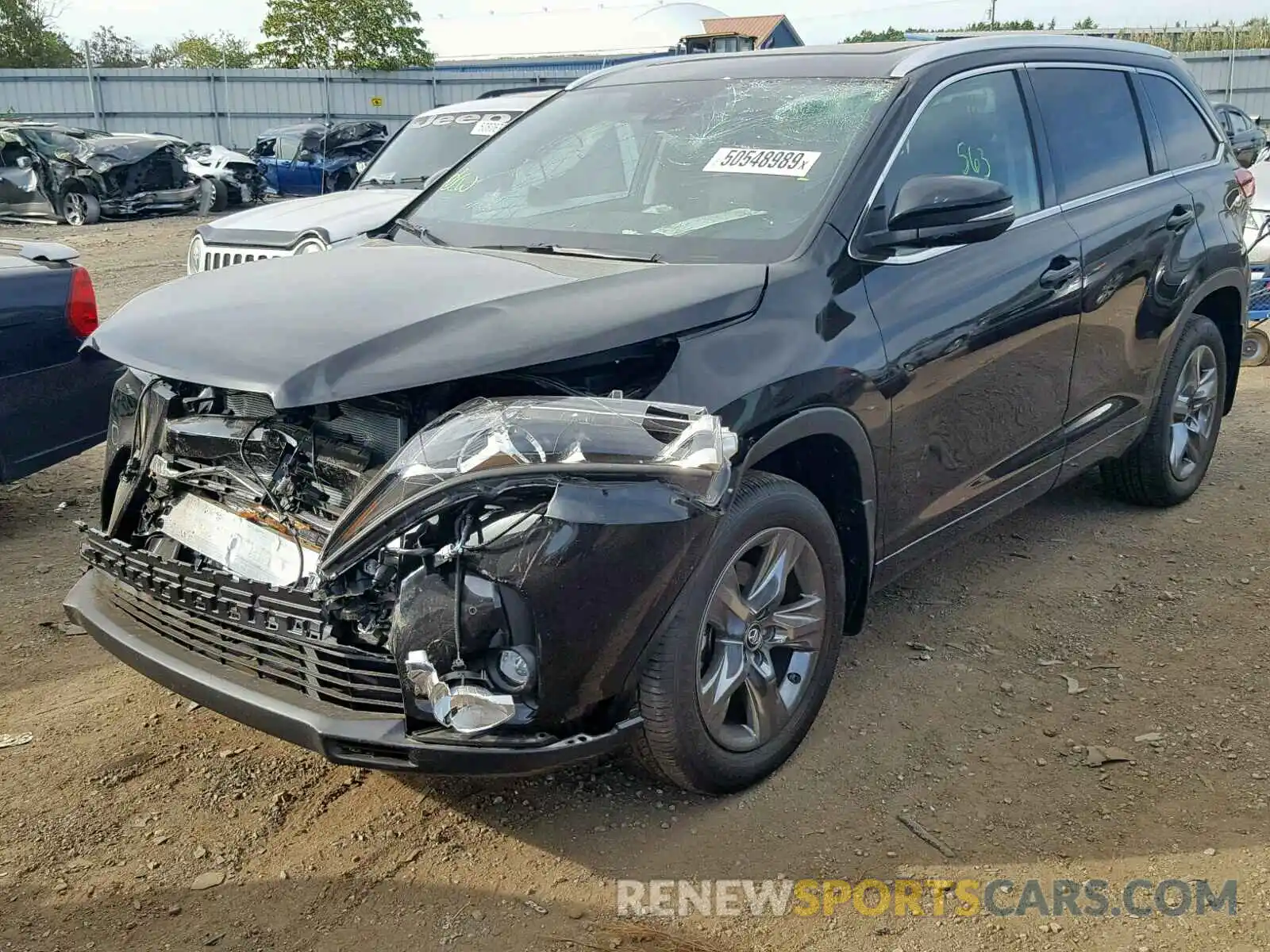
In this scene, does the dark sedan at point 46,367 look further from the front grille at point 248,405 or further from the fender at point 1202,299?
the fender at point 1202,299

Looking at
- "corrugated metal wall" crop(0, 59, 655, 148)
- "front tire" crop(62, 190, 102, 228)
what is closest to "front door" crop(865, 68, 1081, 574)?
"front tire" crop(62, 190, 102, 228)

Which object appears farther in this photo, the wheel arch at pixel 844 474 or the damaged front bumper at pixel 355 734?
the wheel arch at pixel 844 474

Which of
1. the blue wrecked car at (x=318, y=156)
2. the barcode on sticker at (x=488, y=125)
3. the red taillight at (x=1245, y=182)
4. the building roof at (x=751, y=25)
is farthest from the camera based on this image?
the building roof at (x=751, y=25)

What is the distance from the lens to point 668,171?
12.5 ft

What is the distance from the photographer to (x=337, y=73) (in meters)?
29.5

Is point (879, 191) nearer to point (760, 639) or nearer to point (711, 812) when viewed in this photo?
point (760, 639)

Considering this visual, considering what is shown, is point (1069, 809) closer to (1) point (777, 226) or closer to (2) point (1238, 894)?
(2) point (1238, 894)

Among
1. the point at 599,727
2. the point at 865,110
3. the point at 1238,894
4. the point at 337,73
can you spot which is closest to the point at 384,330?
the point at 599,727

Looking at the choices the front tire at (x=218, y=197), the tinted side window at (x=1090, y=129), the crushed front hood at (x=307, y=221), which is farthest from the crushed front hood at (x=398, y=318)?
the front tire at (x=218, y=197)

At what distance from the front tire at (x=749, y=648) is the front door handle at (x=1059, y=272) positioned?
1.38 meters

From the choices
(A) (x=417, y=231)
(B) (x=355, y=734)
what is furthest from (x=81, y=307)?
(B) (x=355, y=734)

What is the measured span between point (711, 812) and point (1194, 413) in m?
3.50

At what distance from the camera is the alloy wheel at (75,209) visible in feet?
61.1

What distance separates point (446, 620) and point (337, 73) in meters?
29.9
